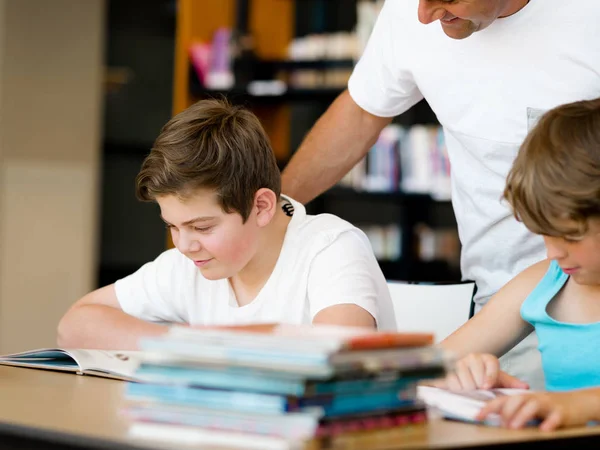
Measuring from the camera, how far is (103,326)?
1.70 m

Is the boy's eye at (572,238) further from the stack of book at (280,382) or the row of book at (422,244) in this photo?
the row of book at (422,244)

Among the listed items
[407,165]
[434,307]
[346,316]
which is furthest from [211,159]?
[407,165]

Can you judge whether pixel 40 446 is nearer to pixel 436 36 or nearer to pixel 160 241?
pixel 436 36

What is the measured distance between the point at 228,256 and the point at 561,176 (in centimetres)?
62

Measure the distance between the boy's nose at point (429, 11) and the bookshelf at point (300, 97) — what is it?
8.48 feet

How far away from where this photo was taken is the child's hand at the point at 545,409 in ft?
3.28

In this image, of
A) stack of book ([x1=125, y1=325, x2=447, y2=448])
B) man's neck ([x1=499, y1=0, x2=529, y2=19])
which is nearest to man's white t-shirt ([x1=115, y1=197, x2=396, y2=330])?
man's neck ([x1=499, y1=0, x2=529, y2=19])

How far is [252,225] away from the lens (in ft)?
5.41

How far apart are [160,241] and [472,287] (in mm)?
3916

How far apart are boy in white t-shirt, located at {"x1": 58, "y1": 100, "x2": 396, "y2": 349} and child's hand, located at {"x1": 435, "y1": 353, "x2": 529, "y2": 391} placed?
0.30m

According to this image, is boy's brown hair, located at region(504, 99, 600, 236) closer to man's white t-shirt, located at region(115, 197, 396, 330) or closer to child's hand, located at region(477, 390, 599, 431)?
child's hand, located at region(477, 390, 599, 431)

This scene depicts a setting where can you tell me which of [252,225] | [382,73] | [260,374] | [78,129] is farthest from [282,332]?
[78,129]

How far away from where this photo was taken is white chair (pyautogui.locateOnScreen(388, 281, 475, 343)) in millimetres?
1817

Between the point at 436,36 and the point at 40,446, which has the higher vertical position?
the point at 436,36
